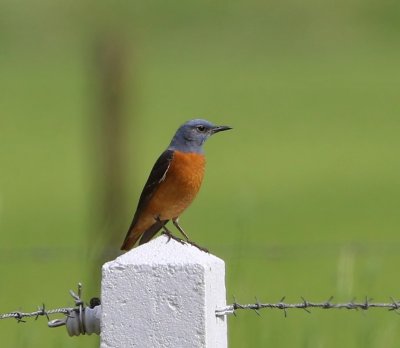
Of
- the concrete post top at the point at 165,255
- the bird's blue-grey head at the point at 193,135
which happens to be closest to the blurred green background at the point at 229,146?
the bird's blue-grey head at the point at 193,135

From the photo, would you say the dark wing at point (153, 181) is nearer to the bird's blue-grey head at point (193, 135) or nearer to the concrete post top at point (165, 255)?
the bird's blue-grey head at point (193, 135)

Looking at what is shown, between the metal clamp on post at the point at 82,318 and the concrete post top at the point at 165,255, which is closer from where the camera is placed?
the concrete post top at the point at 165,255

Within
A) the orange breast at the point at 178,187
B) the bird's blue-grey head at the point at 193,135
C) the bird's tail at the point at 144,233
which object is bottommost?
the bird's tail at the point at 144,233

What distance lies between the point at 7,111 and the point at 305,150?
275 inches

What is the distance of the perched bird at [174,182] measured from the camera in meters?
6.01

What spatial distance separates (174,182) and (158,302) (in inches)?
86.2

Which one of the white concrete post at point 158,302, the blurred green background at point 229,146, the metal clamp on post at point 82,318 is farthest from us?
the blurred green background at point 229,146

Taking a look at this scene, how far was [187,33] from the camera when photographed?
4291 centimetres

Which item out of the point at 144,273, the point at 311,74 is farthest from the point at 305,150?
the point at 144,273

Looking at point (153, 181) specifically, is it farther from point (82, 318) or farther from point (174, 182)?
point (82, 318)

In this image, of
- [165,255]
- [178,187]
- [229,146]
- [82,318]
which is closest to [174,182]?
[178,187]

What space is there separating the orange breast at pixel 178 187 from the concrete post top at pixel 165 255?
6.56ft

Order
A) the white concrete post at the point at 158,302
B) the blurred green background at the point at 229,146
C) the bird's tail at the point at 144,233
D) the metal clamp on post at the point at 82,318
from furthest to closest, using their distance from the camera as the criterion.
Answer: the blurred green background at the point at 229,146, the bird's tail at the point at 144,233, the metal clamp on post at the point at 82,318, the white concrete post at the point at 158,302

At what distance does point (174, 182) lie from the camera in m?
6.08
